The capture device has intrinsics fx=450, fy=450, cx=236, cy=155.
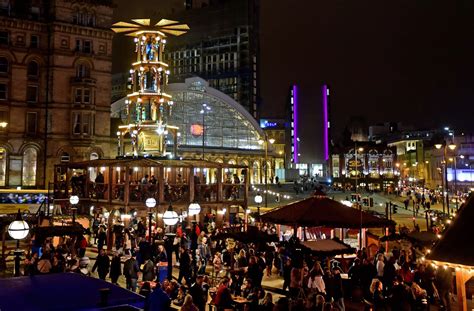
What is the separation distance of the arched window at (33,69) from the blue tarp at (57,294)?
40.2 m

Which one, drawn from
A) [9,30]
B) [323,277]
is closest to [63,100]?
[9,30]

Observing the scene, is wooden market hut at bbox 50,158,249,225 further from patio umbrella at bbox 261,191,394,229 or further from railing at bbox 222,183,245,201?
patio umbrella at bbox 261,191,394,229

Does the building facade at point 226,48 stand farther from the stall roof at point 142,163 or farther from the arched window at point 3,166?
the stall roof at point 142,163

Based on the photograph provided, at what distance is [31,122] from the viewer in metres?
45.1

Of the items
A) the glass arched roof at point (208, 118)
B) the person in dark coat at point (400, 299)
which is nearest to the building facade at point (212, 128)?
the glass arched roof at point (208, 118)

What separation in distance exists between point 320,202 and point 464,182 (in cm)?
7877

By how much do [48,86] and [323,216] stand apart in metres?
36.6

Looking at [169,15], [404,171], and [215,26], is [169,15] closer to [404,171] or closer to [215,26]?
[215,26]

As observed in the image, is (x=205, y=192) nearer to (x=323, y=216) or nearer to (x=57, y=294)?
(x=323, y=216)

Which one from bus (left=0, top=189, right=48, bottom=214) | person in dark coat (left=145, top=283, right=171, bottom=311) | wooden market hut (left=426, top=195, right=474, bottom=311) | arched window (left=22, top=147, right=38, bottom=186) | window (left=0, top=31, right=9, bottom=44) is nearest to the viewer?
wooden market hut (left=426, top=195, right=474, bottom=311)

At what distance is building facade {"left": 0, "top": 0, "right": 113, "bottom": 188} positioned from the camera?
144ft

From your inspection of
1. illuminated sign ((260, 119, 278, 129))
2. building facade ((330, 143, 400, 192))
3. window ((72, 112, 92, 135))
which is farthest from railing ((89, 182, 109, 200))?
building facade ((330, 143, 400, 192))

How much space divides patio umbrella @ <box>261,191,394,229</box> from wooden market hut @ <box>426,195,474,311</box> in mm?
9220

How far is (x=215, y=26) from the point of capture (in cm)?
10988
